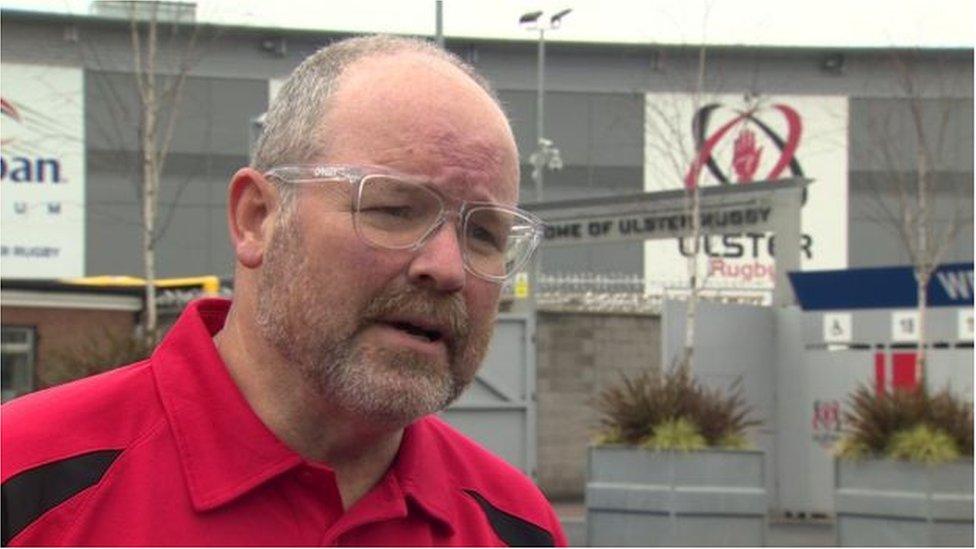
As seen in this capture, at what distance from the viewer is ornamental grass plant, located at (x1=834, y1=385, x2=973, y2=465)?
37.4 ft

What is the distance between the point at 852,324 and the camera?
18.2m

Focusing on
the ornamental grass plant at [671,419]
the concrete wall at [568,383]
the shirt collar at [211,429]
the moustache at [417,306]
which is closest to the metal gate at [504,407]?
the ornamental grass plant at [671,419]

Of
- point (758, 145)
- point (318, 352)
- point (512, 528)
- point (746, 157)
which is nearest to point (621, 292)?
point (746, 157)

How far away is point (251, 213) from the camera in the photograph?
213cm

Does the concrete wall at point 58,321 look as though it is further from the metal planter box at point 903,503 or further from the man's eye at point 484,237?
the man's eye at point 484,237

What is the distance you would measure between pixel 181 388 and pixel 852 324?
16738 millimetres

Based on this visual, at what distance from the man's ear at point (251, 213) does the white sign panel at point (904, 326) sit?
54.1 ft

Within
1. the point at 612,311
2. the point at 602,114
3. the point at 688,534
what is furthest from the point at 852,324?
the point at 602,114

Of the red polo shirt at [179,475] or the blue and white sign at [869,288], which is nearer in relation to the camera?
the red polo shirt at [179,475]

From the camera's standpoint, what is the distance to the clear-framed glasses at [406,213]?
198 cm

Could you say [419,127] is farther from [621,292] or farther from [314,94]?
[621,292]

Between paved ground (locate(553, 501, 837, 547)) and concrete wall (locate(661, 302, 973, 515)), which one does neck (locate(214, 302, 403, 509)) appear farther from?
concrete wall (locate(661, 302, 973, 515))

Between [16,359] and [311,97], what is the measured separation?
800 inches

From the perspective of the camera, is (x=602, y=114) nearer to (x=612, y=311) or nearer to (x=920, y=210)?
(x=612, y=311)
